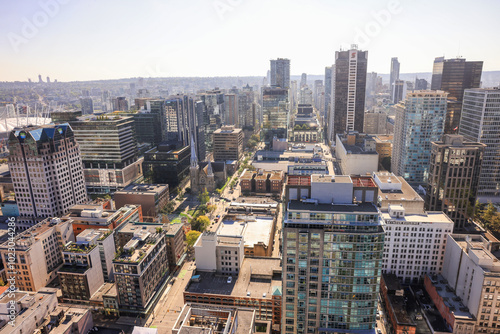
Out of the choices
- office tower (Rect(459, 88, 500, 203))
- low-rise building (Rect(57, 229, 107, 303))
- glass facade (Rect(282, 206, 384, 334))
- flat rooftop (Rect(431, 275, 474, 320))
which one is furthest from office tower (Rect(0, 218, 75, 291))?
office tower (Rect(459, 88, 500, 203))

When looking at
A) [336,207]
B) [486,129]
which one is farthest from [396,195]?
[336,207]

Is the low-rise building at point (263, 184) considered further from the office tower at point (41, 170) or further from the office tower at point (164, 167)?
the office tower at point (41, 170)

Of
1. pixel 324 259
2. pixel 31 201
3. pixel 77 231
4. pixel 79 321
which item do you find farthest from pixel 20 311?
pixel 324 259

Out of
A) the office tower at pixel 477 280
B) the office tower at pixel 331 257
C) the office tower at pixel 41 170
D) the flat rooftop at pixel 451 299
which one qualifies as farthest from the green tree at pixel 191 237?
the office tower at pixel 477 280

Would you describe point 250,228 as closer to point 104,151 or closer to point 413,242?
point 413,242

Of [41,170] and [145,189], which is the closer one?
[41,170]

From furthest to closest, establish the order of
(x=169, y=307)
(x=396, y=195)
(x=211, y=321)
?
1. (x=396, y=195)
2. (x=169, y=307)
3. (x=211, y=321)
